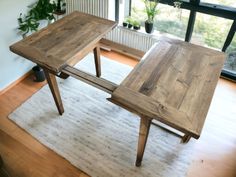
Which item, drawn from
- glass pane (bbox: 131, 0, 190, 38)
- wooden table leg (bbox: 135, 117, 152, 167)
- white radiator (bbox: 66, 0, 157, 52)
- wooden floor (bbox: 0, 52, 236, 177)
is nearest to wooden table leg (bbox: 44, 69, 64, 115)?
wooden floor (bbox: 0, 52, 236, 177)

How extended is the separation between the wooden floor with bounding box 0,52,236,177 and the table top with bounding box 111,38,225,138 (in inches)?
29.4

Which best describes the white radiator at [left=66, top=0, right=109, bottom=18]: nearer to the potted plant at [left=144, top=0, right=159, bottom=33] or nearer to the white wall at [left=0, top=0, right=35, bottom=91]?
the potted plant at [left=144, top=0, right=159, bottom=33]

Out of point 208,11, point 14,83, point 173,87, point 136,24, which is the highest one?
point 208,11

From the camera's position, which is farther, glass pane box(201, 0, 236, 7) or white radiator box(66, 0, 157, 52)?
white radiator box(66, 0, 157, 52)

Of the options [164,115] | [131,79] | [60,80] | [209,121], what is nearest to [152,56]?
[131,79]

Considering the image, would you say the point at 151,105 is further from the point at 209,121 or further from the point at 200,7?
the point at 200,7

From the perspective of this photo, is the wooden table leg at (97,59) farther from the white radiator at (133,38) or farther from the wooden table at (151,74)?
the white radiator at (133,38)

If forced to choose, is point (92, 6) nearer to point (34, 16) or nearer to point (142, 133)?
point (34, 16)

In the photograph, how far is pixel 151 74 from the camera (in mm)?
1535

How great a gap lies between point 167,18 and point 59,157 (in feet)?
6.61

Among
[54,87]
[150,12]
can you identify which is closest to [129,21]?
[150,12]

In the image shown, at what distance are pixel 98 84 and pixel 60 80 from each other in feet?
3.78

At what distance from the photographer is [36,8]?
2.27 meters

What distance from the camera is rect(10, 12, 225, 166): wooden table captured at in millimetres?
1304
